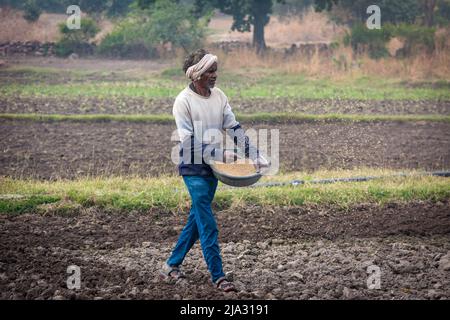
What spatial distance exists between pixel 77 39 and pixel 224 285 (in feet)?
71.6

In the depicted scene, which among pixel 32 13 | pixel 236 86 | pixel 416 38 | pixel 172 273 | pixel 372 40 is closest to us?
pixel 172 273

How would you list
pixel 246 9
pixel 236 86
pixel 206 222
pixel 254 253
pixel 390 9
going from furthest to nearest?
pixel 390 9
pixel 246 9
pixel 236 86
pixel 254 253
pixel 206 222

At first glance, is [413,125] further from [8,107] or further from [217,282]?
[217,282]

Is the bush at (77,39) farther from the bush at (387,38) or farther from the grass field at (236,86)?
the bush at (387,38)

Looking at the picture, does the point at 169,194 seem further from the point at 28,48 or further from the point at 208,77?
the point at 28,48

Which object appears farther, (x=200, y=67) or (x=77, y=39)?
(x=77, y=39)

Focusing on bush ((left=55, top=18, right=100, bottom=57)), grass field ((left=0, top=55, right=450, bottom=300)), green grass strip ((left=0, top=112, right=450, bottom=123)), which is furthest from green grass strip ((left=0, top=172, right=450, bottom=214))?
bush ((left=55, top=18, right=100, bottom=57))

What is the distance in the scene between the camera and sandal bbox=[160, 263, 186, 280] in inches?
265

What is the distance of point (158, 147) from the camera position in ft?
43.2

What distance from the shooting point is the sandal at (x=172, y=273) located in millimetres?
6727

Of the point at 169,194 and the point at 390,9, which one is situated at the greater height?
the point at 169,194

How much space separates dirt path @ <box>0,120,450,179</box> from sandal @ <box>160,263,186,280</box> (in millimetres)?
4518

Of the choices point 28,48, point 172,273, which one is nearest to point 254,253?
point 172,273
